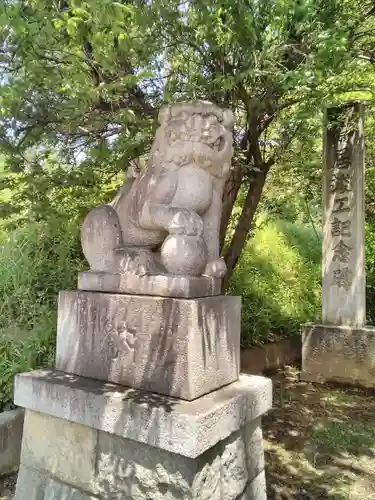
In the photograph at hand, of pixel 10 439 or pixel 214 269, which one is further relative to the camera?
pixel 10 439

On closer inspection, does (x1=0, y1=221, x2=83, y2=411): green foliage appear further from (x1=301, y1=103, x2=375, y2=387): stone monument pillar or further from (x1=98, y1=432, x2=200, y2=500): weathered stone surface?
(x1=301, y1=103, x2=375, y2=387): stone monument pillar

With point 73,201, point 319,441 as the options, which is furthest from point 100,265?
point 319,441

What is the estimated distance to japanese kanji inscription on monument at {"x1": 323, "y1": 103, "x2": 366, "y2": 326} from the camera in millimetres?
5105

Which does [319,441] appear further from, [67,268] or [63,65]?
[63,65]

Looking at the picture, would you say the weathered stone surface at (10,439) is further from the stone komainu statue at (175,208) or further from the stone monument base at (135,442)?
the stone komainu statue at (175,208)

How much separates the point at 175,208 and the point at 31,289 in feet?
7.17

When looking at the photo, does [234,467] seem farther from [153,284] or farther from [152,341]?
[153,284]

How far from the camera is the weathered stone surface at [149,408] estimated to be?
5.73 ft

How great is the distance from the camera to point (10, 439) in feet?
9.16

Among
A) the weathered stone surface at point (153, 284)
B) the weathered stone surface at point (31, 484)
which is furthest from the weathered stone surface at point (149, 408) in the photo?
the weathered stone surface at point (153, 284)

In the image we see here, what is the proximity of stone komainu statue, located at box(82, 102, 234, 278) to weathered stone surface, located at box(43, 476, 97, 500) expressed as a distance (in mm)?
1127

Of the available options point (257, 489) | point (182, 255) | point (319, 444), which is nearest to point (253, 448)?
point (257, 489)

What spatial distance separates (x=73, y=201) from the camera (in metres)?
3.76

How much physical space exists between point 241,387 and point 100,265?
1.06m
